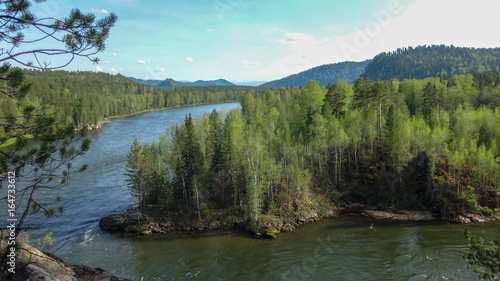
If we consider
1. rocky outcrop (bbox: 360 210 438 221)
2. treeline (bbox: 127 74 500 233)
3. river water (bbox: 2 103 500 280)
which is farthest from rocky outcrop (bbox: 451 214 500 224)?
rocky outcrop (bbox: 360 210 438 221)

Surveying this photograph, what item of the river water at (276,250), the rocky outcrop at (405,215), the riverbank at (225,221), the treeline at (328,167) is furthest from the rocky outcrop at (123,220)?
the rocky outcrop at (405,215)

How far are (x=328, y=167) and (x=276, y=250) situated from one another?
64.1ft

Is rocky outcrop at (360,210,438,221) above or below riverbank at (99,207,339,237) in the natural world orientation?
Answer: below

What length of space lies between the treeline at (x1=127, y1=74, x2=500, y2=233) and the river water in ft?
12.1

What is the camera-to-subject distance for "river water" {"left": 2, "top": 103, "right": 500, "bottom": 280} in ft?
87.0

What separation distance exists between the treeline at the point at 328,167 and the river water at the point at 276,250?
370 centimetres

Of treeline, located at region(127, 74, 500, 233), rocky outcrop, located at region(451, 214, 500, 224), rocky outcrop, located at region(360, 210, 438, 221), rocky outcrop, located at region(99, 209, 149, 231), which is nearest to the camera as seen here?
rocky outcrop, located at region(99, 209, 149, 231)

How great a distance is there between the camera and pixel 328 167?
4597 cm

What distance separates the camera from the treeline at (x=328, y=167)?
36938 mm

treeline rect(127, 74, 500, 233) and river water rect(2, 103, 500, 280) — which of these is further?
treeline rect(127, 74, 500, 233)

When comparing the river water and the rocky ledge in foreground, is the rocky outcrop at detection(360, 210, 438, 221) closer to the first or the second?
the river water

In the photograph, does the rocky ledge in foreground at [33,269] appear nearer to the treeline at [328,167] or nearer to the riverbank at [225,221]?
the riverbank at [225,221]

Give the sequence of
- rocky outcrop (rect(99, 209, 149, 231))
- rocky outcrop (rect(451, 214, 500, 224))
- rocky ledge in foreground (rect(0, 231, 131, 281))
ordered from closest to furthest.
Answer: rocky ledge in foreground (rect(0, 231, 131, 281)) → rocky outcrop (rect(99, 209, 149, 231)) → rocky outcrop (rect(451, 214, 500, 224))

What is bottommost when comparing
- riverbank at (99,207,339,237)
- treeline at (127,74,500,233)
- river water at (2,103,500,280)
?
river water at (2,103,500,280)
